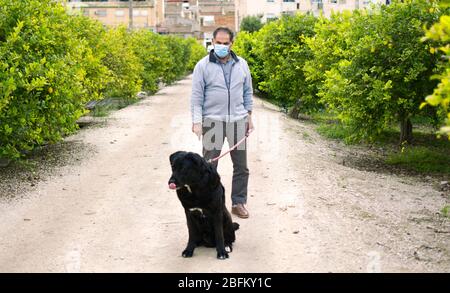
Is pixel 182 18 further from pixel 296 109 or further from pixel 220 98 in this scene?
pixel 220 98

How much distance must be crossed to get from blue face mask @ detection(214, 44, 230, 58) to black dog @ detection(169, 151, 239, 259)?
1490 mm

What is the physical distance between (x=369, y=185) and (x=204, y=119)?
417 centimetres

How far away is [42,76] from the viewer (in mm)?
10008

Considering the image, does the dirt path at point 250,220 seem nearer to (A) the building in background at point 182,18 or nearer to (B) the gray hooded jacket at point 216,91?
(B) the gray hooded jacket at point 216,91

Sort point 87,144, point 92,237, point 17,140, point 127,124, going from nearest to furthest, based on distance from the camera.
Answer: point 92,237
point 17,140
point 87,144
point 127,124

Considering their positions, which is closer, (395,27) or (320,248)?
(320,248)

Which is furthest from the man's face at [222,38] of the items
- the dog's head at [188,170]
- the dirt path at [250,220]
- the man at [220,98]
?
the dirt path at [250,220]

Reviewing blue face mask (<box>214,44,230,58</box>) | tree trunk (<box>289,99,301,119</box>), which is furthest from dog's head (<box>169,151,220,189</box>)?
tree trunk (<box>289,99,301,119</box>)

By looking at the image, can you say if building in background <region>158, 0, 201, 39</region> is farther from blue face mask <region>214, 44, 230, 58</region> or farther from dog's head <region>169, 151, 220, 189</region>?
dog's head <region>169, 151, 220, 189</region>

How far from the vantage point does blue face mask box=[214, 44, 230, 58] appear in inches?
264

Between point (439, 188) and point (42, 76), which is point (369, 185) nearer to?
point (439, 188)

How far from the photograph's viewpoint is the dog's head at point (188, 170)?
211 inches

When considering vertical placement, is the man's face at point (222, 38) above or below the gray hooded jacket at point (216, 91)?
above
